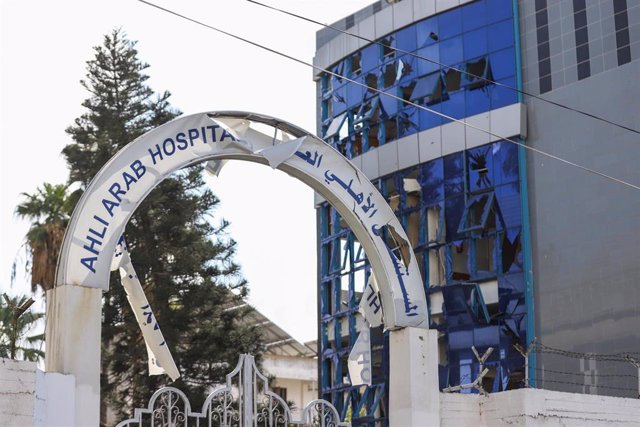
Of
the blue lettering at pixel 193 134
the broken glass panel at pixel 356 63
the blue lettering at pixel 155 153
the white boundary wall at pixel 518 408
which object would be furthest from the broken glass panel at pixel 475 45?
the blue lettering at pixel 155 153

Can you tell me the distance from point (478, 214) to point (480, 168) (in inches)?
58.5

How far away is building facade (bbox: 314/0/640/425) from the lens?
35.1 metres

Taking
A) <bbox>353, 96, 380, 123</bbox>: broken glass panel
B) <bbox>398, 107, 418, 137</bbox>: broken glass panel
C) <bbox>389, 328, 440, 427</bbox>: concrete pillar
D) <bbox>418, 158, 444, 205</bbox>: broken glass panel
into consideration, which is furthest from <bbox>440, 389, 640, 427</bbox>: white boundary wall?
<bbox>353, 96, 380, 123</bbox>: broken glass panel

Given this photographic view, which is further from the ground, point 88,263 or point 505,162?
point 505,162

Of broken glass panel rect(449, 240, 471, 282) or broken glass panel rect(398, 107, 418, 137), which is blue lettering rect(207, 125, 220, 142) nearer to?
broken glass panel rect(449, 240, 471, 282)

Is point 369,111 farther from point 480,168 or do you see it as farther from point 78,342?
point 78,342

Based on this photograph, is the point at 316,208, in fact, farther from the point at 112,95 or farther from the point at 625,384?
the point at 625,384

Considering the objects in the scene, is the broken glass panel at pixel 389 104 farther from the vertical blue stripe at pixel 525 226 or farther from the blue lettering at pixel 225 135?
the blue lettering at pixel 225 135

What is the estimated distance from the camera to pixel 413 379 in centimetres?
1541

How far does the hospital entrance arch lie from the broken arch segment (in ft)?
0.04

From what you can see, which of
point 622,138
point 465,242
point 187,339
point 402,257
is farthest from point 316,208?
point 402,257

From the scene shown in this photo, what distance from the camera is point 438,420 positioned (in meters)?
15.5

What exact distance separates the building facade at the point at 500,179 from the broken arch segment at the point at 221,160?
58.4 feet

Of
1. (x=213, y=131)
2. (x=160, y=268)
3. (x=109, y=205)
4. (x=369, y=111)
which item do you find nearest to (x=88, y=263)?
(x=109, y=205)
